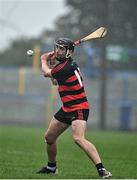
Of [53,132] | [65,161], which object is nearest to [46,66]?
[53,132]

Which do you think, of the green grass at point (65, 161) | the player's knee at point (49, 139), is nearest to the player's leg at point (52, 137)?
the player's knee at point (49, 139)

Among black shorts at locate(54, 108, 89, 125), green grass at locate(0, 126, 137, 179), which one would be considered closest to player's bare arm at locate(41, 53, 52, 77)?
black shorts at locate(54, 108, 89, 125)

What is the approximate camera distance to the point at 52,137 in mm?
11219

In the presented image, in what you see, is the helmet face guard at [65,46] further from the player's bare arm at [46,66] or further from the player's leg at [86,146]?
the player's leg at [86,146]

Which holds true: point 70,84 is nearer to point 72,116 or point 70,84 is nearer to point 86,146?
point 72,116

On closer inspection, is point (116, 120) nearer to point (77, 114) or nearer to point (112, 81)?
point (112, 81)

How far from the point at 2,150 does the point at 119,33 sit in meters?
23.3

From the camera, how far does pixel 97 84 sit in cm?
3688

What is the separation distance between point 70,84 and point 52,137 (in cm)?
86

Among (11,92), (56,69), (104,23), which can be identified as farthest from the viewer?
(11,92)

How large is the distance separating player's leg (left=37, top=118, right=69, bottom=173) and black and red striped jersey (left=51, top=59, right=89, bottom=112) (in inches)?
11.6

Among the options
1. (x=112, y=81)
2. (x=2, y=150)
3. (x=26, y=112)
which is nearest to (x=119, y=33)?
(x=112, y=81)

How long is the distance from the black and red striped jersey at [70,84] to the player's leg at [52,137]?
29 cm

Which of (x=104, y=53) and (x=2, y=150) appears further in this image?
(x=104, y=53)
